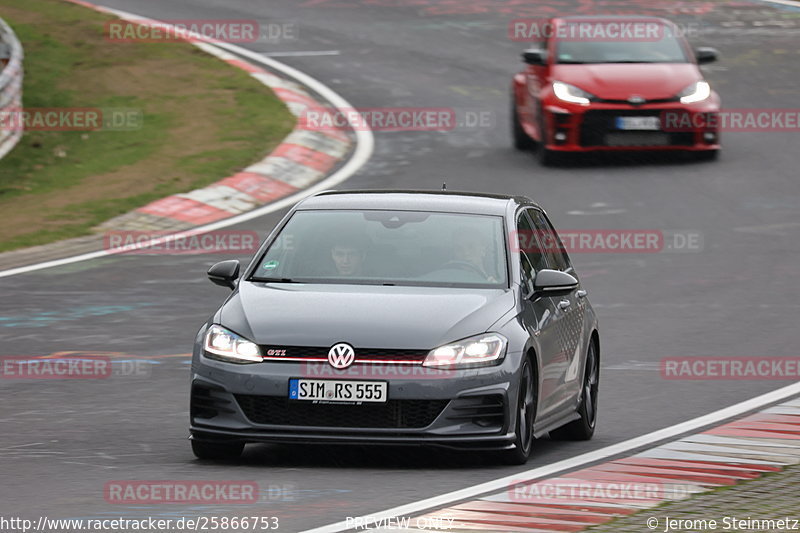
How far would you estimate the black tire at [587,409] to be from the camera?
10.7 m

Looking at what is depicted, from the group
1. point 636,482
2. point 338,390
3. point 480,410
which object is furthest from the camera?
point 480,410

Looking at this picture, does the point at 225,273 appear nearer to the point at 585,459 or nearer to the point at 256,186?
the point at 585,459

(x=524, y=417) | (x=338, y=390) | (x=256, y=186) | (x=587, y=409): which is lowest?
(x=256, y=186)

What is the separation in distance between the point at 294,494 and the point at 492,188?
12.5 m

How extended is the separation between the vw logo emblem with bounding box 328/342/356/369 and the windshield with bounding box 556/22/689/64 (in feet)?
45.8

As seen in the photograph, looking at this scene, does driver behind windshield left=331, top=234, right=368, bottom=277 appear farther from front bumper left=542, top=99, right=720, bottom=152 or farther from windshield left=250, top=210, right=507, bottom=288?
front bumper left=542, top=99, right=720, bottom=152

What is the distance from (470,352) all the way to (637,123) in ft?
42.2

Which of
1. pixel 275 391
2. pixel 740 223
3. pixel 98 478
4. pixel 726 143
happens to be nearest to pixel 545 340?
pixel 275 391

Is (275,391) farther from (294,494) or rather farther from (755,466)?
(755,466)

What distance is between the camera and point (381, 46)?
30656 millimetres

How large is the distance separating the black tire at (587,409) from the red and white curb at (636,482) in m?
0.73

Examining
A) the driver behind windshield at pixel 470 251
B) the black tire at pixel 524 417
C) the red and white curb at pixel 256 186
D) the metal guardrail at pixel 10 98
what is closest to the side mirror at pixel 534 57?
the red and white curb at pixel 256 186

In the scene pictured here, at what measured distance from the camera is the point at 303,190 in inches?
802

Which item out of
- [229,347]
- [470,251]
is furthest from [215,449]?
[470,251]
